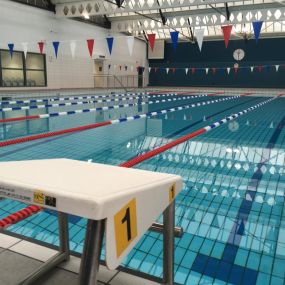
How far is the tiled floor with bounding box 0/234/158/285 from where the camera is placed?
141 centimetres

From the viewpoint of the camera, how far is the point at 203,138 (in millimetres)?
5801

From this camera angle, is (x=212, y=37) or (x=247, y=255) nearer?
(x=247, y=255)

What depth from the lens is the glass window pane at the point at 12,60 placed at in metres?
12.6

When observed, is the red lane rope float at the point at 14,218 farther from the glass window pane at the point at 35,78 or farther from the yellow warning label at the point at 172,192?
the glass window pane at the point at 35,78

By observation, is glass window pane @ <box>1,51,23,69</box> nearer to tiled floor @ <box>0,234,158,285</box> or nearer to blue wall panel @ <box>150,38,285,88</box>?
blue wall panel @ <box>150,38,285,88</box>

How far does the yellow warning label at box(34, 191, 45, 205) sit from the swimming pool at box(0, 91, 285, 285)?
53.1 inches

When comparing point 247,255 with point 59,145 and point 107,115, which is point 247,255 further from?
point 107,115

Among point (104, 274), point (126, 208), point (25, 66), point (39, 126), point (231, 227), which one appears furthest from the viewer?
point (25, 66)

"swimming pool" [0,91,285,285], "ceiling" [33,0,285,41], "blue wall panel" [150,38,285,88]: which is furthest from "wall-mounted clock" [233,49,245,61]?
"swimming pool" [0,91,285,285]

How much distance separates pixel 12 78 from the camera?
13.0 meters

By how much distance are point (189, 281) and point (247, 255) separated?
Result: 514mm

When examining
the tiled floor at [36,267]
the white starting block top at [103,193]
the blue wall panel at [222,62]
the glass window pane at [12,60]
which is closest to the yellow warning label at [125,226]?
the white starting block top at [103,193]

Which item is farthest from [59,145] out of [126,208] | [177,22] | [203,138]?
[177,22]

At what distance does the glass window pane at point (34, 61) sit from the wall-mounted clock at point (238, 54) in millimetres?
12843
